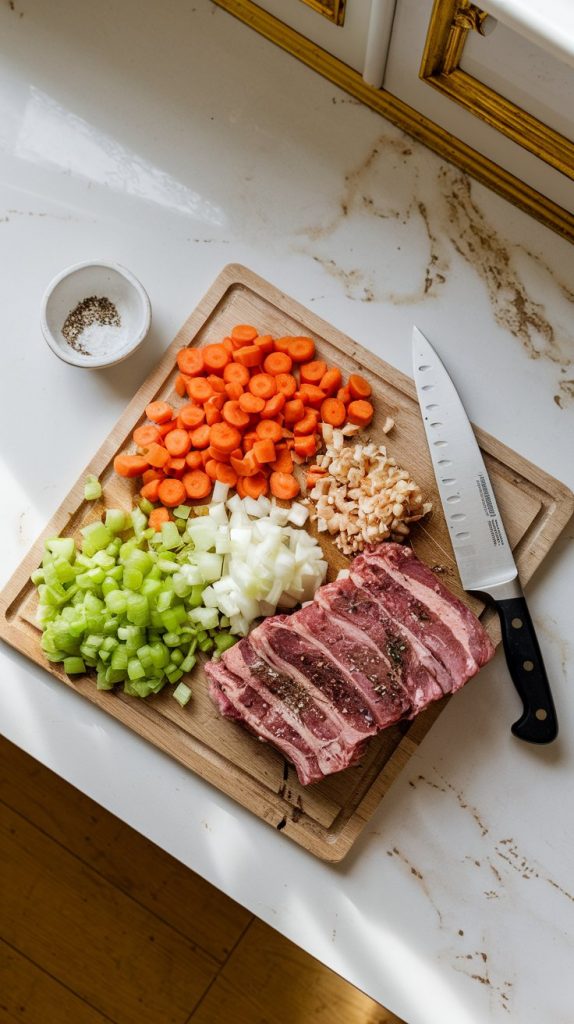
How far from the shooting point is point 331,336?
2158 mm

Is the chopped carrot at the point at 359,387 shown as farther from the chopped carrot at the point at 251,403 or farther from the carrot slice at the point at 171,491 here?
the carrot slice at the point at 171,491

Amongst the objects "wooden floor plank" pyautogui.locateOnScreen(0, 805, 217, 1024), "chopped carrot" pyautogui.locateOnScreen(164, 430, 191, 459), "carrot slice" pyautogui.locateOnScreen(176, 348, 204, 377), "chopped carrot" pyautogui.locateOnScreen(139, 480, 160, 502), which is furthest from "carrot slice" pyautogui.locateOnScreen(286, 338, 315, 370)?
"wooden floor plank" pyautogui.locateOnScreen(0, 805, 217, 1024)

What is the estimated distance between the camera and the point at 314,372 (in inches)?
84.3

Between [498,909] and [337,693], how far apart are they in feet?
2.31

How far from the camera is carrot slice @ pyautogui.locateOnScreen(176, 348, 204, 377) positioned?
214 cm

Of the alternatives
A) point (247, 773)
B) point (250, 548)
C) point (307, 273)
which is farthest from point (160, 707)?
point (307, 273)

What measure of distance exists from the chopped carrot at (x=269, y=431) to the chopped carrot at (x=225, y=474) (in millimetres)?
105

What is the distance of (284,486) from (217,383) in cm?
29

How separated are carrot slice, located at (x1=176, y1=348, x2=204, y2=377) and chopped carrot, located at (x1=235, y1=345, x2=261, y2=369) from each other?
9cm

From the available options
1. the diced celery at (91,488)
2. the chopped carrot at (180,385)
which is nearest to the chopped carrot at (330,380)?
the chopped carrot at (180,385)

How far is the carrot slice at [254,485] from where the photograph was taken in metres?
2.13

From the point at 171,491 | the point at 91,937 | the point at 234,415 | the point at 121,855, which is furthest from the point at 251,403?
the point at 91,937

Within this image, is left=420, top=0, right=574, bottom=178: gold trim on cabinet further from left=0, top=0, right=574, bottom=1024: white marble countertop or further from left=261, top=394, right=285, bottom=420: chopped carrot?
left=261, top=394, right=285, bottom=420: chopped carrot

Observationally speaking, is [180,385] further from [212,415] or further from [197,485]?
[197,485]
